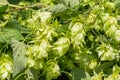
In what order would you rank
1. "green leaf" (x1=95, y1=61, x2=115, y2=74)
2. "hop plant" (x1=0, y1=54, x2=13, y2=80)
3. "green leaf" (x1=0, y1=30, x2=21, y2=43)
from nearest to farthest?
"hop plant" (x1=0, y1=54, x2=13, y2=80) → "green leaf" (x1=0, y1=30, x2=21, y2=43) → "green leaf" (x1=95, y1=61, x2=115, y2=74)

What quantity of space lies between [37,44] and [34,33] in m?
0.09

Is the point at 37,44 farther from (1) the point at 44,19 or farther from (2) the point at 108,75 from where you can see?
(2) the point at 108,75

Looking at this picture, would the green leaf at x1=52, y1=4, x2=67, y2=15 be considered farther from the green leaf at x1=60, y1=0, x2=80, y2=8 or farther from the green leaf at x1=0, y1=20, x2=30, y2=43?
the green leaf at x1=0, y1=20, x2=30, y2=43

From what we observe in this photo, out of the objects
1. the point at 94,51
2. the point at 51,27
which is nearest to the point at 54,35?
the point at 51,27

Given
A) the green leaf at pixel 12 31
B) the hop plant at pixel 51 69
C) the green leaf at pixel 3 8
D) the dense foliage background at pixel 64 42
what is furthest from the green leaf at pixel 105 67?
the green leaf at pixel 3 8

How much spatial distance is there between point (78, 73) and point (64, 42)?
18 centimetres

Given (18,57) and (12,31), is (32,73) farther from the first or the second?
(12,31)

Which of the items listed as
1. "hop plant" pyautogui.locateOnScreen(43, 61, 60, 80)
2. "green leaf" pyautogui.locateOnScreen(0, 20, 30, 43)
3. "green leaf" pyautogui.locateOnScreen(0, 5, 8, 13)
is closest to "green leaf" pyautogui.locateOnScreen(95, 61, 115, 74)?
"hop plant" pyautogui.locateOnScreen(43, 61, 60, 80)

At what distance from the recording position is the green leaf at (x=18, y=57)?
4.95 feet

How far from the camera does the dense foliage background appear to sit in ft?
4.96

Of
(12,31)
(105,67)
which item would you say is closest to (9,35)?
(12,31)

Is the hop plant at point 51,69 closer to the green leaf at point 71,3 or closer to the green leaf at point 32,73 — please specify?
the green leaf at point 32,73

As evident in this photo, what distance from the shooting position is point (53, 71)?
1.51m

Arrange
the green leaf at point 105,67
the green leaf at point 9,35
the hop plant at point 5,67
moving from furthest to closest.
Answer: the green leaf at point 105,67 < the green leaf at point 9,35 < the hop plant at point 5,67
